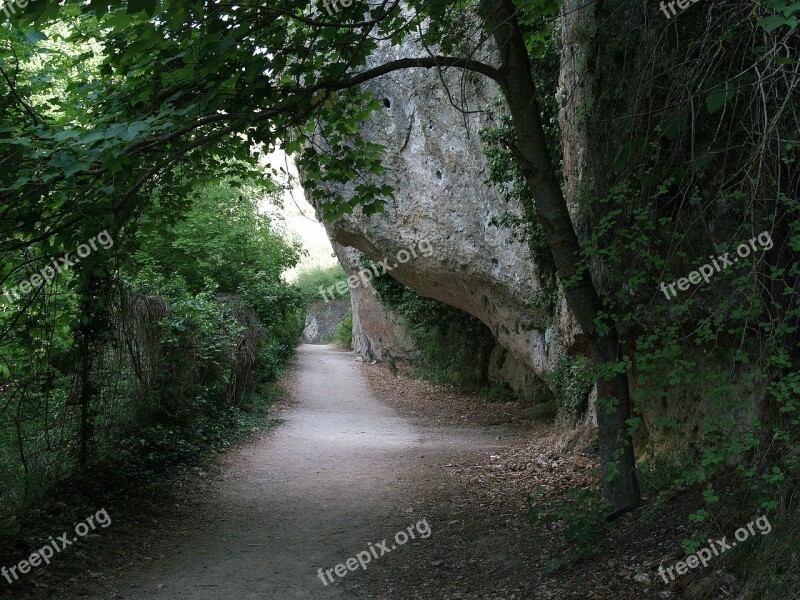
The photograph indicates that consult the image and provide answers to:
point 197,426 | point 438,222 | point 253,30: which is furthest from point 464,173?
point 253,30

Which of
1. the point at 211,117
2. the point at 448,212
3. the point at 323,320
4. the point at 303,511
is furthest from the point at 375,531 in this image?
the point at 323,320

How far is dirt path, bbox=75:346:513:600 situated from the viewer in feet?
19.9

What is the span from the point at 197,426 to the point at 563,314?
269 inches

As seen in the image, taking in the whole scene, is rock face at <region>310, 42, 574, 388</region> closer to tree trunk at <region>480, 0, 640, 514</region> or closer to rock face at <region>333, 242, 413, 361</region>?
tree trunk at <region>480, 0, 640, 514</region>

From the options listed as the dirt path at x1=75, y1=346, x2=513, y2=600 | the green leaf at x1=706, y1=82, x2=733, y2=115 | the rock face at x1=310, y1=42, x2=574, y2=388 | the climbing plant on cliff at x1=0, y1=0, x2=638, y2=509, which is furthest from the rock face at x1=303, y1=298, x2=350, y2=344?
the green leaf at x1=706, y1=82, x2=733, y2=115

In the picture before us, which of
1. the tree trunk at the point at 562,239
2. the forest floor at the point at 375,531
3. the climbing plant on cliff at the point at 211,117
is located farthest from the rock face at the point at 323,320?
the tree trunk at the point at 562,239

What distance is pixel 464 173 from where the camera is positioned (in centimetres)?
1433

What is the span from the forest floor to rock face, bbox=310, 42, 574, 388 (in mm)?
2794

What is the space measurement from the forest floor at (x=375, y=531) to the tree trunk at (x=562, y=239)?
15.6 inches

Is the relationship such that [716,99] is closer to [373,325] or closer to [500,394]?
[500,394]

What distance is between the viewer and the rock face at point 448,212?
13906mm

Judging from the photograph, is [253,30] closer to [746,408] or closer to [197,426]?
[746,408]

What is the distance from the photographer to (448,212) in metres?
14.4

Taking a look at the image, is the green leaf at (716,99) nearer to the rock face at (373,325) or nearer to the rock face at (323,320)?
the rock face at (373,325)
